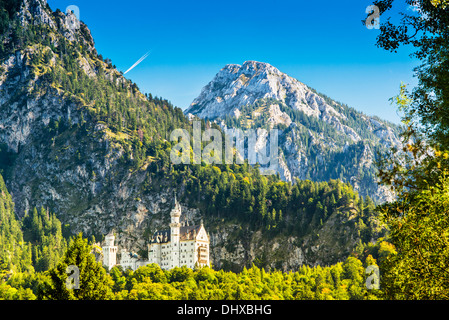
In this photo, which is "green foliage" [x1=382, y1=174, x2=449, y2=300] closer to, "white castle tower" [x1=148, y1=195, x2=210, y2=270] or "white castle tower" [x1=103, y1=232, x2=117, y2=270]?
"white castle tower" [x1=148, y1=195, x2=210, y2=270]

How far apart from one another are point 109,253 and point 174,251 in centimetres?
2557

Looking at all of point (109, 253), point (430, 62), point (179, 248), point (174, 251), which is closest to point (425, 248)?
point (430, 62)

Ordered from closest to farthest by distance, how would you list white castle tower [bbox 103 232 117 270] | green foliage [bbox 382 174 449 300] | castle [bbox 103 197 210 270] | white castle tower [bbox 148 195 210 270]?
1. green foliage [bbox 382 174 449 300]
2. white castle tower [bbox 148 195 210 270]
3. castle [bbox 103 197 210 270]
4. white castle tower [bbox 103 232 117 270]

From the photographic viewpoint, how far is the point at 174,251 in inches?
6964

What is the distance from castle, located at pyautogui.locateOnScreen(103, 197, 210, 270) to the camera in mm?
175125

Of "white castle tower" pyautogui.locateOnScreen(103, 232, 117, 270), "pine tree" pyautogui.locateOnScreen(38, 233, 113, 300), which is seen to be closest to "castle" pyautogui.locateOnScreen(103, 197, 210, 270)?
"white castle tower" pyautogui.locateOnScreen(103, 232, 117, 270)

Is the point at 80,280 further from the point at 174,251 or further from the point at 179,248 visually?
the point at 174,251

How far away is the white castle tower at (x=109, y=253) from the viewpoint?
602ft

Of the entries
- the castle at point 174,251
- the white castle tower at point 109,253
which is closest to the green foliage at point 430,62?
the castle at point 174,251

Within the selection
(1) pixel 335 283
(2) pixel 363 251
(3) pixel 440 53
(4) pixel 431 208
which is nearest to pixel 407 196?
(4) pixel 431 208
